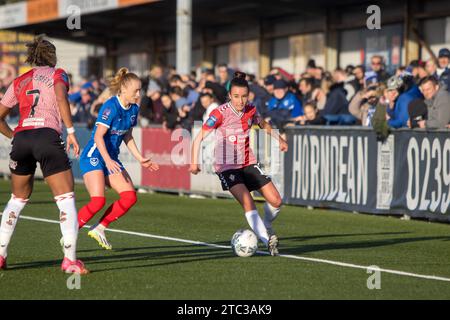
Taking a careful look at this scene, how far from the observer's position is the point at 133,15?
34.8 m

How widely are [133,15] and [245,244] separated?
24.3 m

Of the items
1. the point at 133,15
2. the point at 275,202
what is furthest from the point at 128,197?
the point at 133,15

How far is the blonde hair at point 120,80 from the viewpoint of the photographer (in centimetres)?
1134

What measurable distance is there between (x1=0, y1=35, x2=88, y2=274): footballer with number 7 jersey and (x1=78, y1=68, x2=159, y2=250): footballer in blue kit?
132 cm

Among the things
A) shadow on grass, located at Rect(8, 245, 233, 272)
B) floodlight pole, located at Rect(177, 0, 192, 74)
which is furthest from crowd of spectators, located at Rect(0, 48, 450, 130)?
shadow on grass, located at Rect(8, 245, 233, 272)

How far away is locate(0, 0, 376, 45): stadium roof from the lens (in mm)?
29122

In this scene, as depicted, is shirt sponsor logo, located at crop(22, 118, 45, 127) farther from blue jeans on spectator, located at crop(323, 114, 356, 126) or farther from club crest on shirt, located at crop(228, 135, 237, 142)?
blue jeans on spectator, located at crop(323, 114, 356, 126)

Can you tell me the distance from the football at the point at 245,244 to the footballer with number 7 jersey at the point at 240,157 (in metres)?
0.23

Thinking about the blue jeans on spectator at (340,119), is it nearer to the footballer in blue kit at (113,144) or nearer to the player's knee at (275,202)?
the player's knee at (275,202)

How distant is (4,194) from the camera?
21.6m

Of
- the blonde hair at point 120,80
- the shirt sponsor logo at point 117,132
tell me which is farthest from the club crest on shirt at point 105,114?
the blonde hair at point 120,80

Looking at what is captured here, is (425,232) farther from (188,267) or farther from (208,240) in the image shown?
(188,267)

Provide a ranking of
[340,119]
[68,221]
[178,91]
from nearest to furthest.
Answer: [68,221] → [340,119] → [178,91]

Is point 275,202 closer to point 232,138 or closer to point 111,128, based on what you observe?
point 232,138
